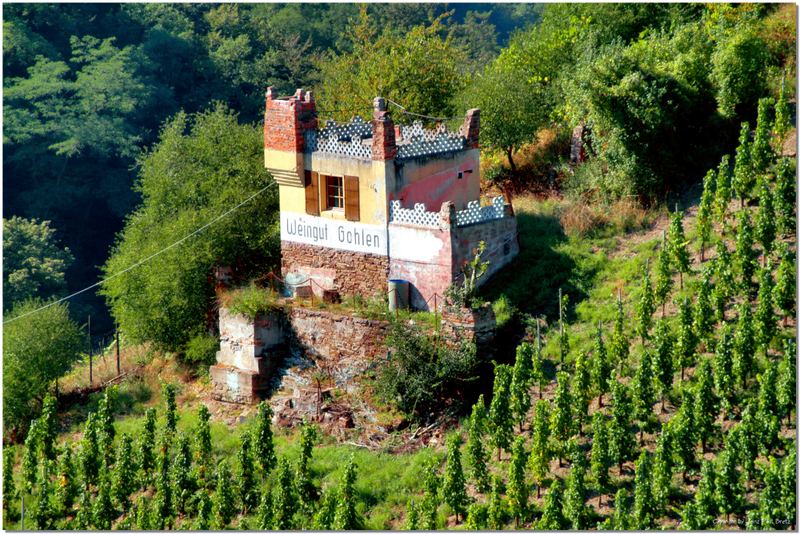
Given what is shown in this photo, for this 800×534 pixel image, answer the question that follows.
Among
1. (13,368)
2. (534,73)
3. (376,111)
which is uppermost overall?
(534,73)

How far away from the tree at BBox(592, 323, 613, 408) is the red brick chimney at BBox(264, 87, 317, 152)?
A: 877 centimetres

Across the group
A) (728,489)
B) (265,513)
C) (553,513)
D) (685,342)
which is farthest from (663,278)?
(265,513)

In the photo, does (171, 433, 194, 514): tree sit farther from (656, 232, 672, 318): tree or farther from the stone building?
(656, 232, 672, 318): tree

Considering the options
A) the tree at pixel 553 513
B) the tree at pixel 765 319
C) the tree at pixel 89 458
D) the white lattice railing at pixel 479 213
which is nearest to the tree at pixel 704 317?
the tree at pixel 765 319

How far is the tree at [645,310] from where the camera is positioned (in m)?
31.9

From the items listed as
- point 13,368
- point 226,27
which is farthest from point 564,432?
point 226,27

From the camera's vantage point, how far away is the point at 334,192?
116 ft

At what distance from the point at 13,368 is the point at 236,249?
20.7ft

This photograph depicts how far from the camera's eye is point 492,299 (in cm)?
3459

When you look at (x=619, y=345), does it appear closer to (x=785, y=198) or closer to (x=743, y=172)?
(x=785, y=198)

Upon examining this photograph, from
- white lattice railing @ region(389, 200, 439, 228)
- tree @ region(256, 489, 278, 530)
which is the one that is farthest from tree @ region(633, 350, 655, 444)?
tree @ region(256, 489, 278, 530)

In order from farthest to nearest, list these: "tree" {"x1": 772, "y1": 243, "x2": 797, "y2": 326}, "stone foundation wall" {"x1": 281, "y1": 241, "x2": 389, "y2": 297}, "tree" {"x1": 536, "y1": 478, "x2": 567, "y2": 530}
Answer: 1. "stone foundation wall" {"x1": 281, "y1": 241, "x2": 389, "y2": 297}
2. "tree" {"x1": 772, "y1": 243, "x2": 797, "y2": 326}
3. "tree" {"x1": 536, "y1": 478, "x2": 567, "y2": 530}

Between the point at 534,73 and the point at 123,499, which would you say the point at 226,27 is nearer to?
the point at 534,73

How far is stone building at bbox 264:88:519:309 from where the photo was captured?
3388 cm
